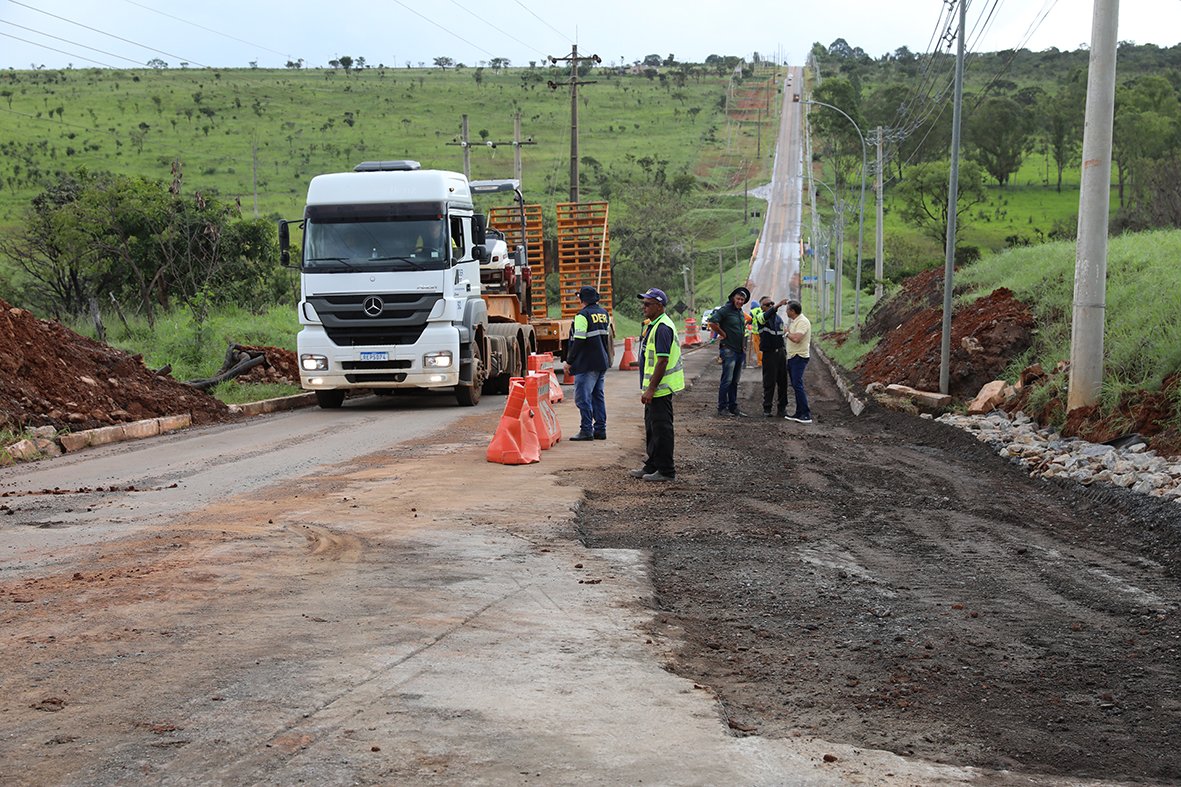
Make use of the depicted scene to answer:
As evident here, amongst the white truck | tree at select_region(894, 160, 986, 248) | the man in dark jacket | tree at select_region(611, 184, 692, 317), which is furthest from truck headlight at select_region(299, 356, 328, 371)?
tree at select_region(894, 160, 986, 248)

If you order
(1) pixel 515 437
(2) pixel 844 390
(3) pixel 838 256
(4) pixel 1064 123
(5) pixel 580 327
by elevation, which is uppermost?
(4) pixel 1064 123

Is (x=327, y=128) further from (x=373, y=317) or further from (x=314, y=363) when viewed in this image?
(x=373, y=317)

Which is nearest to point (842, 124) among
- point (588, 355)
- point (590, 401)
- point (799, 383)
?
point (799, 383)

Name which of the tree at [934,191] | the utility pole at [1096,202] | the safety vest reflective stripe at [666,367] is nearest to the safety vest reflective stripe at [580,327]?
the safety vest reflective stripe at [666,367]

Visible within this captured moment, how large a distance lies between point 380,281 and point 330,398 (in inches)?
99.1

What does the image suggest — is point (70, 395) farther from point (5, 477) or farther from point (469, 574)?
point (469, 574)

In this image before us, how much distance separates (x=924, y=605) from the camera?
22.7 ft

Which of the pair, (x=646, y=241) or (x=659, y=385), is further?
(x=646, y=241)

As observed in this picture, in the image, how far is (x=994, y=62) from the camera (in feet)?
488

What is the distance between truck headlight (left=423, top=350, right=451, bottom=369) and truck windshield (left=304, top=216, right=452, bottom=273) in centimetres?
132

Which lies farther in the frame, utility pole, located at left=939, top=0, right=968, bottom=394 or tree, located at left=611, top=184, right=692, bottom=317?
tree, located at left=611, top=184, right=692, bottom=317

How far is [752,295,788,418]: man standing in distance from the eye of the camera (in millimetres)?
18750

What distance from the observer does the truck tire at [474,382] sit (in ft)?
65.0

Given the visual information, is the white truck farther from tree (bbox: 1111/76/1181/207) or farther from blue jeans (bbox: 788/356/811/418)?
tree (bbox: 1111/76/1181/207)
